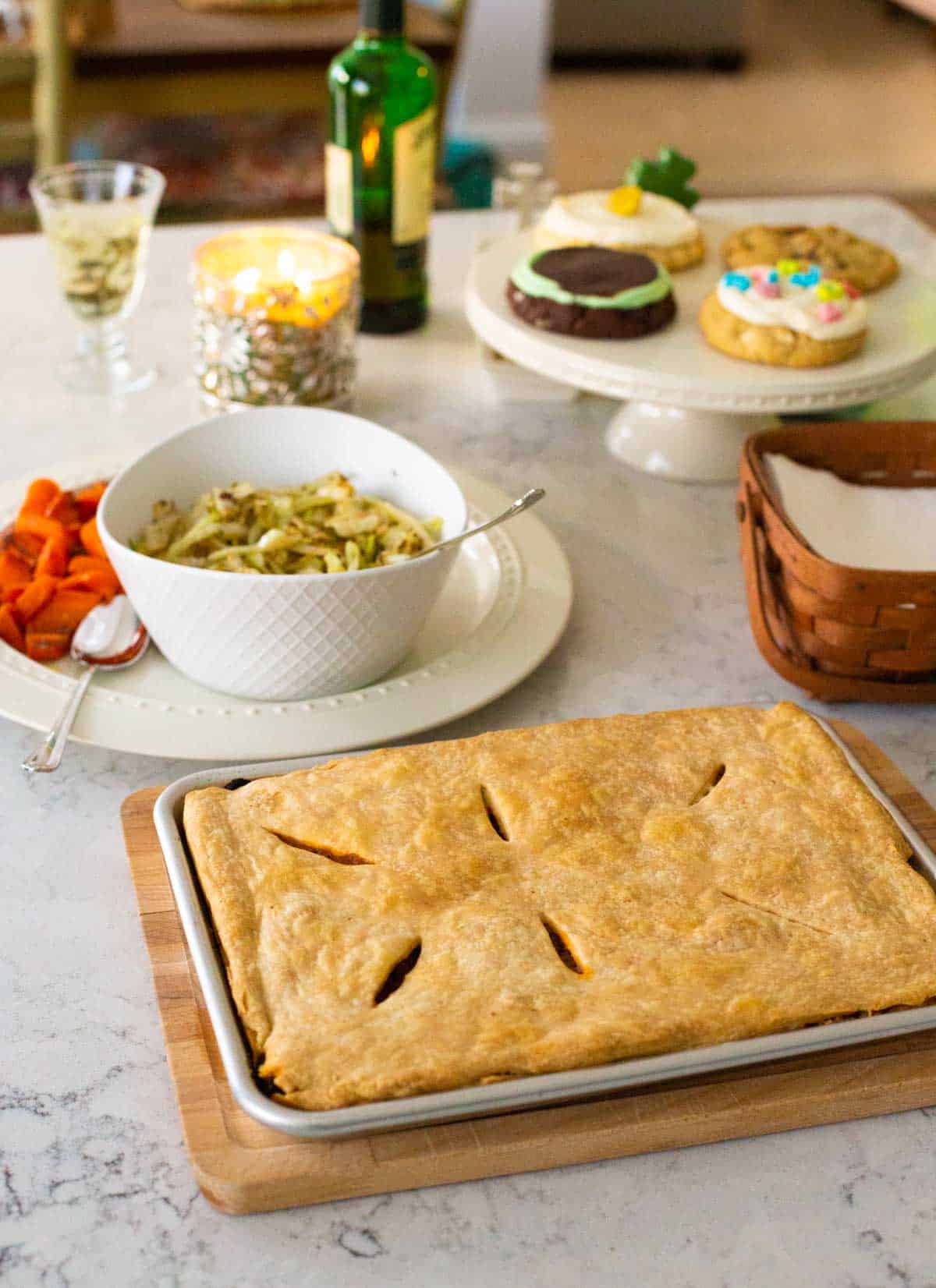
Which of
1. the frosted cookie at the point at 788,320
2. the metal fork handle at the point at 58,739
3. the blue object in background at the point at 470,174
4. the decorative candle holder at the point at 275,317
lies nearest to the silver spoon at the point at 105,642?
the metal fork handle at the point at 58,739

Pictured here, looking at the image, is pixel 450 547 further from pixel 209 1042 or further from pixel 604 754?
pixel 209 1042

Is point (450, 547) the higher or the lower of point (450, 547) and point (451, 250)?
the higher

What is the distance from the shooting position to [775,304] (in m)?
1.34

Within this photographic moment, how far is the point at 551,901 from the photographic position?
74 centimetres

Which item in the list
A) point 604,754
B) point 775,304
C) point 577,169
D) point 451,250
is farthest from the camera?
point 577,169

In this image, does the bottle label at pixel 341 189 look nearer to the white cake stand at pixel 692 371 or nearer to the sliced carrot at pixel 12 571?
the white cake stand at pixel 692 371

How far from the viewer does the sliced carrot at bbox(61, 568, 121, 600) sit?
43.3 inches

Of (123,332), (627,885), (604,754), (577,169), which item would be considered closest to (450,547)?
(604,754)

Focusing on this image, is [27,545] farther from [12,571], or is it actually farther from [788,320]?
[788,320]

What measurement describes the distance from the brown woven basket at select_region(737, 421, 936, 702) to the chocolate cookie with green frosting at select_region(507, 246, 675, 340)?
0.27m

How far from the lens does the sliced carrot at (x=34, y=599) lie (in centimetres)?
107

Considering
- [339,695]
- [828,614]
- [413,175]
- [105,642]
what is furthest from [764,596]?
[413,175]

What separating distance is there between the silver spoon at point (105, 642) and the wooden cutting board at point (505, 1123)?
0.30 m

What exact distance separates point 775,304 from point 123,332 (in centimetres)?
85
